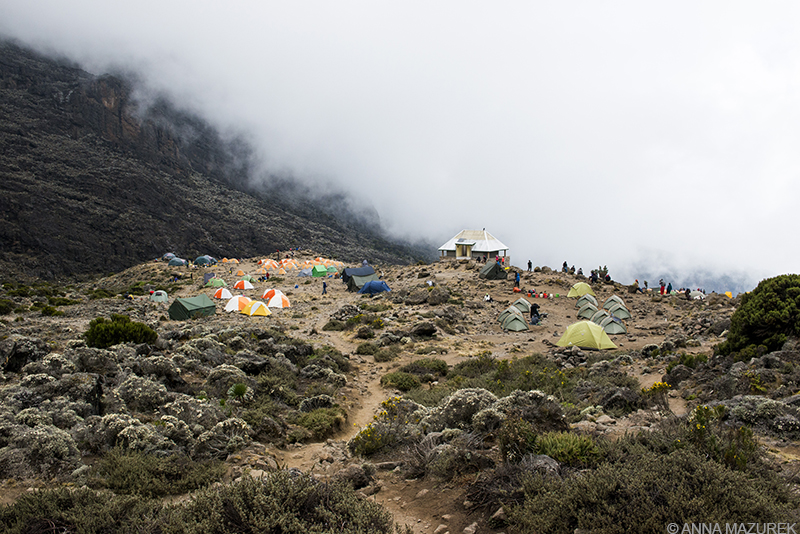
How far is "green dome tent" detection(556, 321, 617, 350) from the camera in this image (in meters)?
16.2

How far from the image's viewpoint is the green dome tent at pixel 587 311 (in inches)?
942

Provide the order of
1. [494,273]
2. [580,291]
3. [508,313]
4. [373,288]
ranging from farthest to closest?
[494,273] → [373,288] → [580,291] → [508,313]

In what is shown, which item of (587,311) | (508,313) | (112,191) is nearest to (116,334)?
(508,313)

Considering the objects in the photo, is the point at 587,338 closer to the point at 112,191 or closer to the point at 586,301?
the point at 586,301

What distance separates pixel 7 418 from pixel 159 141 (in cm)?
12174

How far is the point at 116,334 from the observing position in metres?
10.9

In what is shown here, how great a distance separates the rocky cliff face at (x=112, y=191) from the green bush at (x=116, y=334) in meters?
60.8

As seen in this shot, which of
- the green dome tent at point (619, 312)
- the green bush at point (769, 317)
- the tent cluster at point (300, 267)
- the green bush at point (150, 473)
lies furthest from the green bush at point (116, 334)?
the tent cluster at point (300, 267)

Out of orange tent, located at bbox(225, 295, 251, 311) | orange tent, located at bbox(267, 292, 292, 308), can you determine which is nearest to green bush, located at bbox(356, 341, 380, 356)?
orange tent, located at bbox(225, 295, 251, 311)

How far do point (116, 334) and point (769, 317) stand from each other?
1658cm

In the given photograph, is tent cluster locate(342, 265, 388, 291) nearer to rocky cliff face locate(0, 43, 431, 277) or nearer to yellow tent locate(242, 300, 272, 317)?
yellow tent locate(242, 300, 272, 317)

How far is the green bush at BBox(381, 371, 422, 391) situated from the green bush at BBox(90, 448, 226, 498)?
6650 millimetres

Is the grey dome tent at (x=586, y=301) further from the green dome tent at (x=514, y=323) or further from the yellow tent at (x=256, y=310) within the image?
the yellow tent at (x=256, y=310)

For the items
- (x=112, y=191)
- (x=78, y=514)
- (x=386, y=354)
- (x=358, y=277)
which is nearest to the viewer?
(x=78, y=514)
